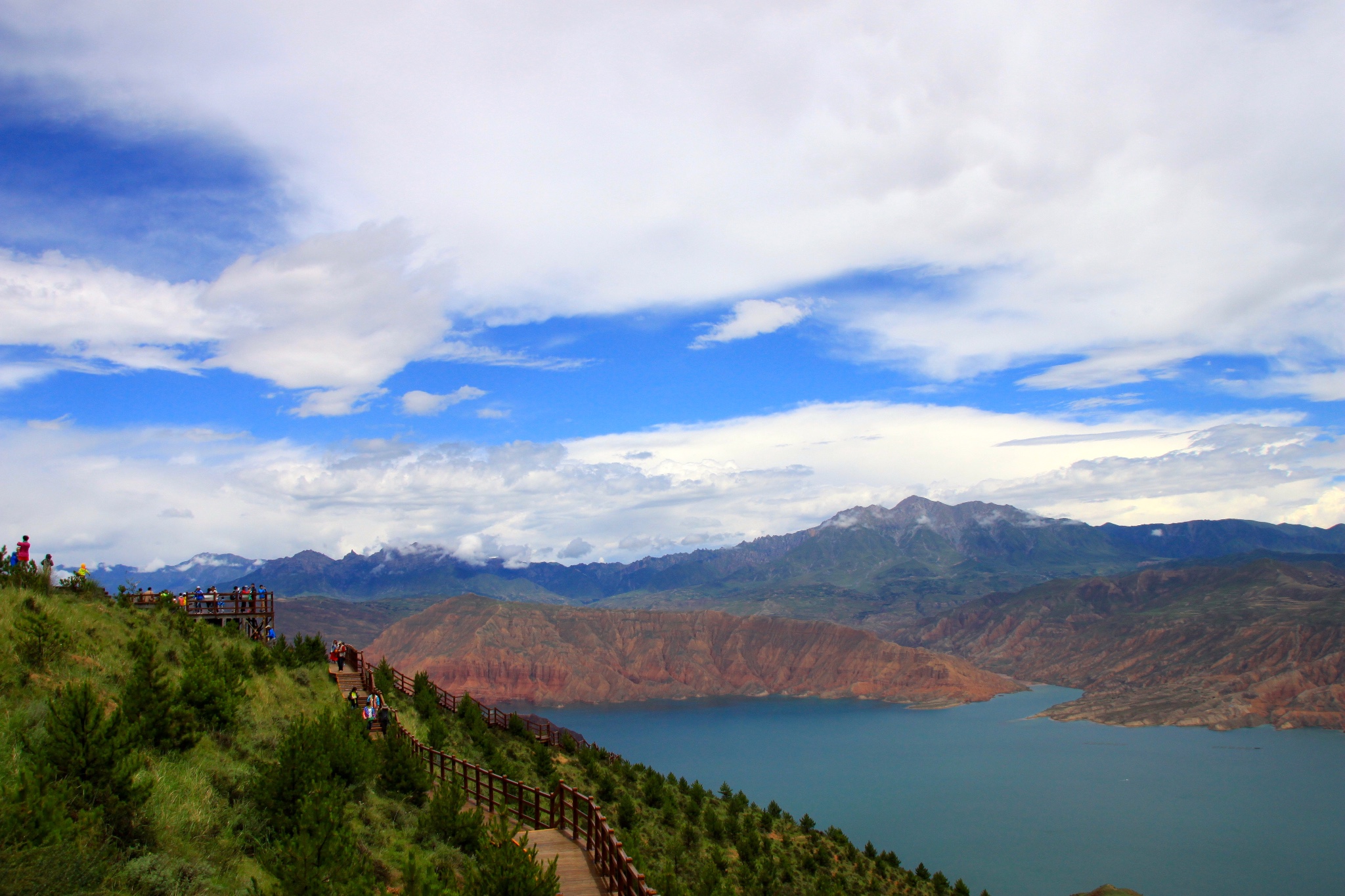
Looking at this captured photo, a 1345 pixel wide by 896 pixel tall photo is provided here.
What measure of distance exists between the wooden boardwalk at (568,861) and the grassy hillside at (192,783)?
3.48 feet

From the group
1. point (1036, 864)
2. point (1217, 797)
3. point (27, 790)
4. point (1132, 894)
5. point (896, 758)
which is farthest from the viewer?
point (896, 758)

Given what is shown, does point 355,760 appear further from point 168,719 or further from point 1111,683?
point 1111,683

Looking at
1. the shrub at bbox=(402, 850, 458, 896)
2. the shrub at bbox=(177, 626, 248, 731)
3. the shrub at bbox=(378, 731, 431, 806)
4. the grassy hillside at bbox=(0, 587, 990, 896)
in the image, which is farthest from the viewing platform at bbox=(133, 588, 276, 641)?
the shrub at bbox=(402, 850, 458, 896)

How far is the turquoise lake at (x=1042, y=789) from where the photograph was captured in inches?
2901

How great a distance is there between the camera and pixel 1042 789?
338ft

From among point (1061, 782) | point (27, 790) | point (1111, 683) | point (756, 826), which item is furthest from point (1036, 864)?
point (1111, 683)

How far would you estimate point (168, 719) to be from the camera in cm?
1269

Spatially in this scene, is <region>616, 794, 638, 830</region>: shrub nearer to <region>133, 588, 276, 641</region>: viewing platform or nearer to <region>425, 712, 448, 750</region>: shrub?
<region>425, 712, 448, 750</region>: shrub

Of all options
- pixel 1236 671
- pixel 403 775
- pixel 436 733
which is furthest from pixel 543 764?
pixel 1236 671

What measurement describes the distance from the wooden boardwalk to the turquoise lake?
6596 cm

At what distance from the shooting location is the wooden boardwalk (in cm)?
1201

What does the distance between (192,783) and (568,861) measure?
5.76 meters

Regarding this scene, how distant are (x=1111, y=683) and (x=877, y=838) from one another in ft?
411

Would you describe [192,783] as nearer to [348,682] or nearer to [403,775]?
[403,775]
